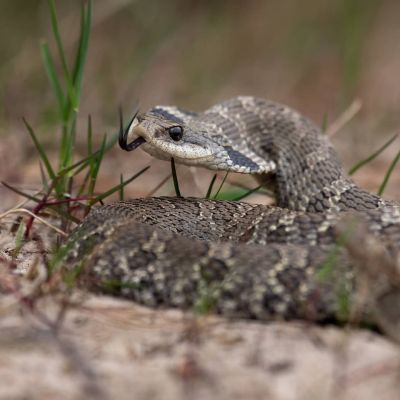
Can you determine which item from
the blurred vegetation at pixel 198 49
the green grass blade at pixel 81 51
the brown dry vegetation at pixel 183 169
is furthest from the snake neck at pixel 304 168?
the blurred vegetation at pixel 198 49

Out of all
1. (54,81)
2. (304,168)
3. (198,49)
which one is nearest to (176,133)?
(54,81)

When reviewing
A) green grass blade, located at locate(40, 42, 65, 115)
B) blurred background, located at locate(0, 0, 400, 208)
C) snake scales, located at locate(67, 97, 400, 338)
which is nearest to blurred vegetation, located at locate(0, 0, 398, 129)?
blurred background, located at locate(0, 0, 400, 208)

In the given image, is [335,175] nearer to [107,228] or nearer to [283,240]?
[283,240]

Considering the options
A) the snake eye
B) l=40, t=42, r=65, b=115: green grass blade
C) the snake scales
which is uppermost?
l=40, t=42, r=65, b=115: green grass blade

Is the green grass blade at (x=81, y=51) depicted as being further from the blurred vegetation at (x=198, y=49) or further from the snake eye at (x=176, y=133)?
the blurred vegetation at (x=198, y=49)

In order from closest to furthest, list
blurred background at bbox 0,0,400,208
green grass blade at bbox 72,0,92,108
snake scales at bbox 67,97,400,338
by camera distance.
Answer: snake scales at bbox 67,97,400,338, green grass blade at bbox 72,0,92,108, blurred background at bbox 0,0,400,208

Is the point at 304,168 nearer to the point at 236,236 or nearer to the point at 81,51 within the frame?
the point at 236,236

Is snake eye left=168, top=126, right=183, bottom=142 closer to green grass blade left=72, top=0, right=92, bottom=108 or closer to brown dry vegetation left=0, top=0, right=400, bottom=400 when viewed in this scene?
green grass blade left=72, top=0, right=92, bottom=108
